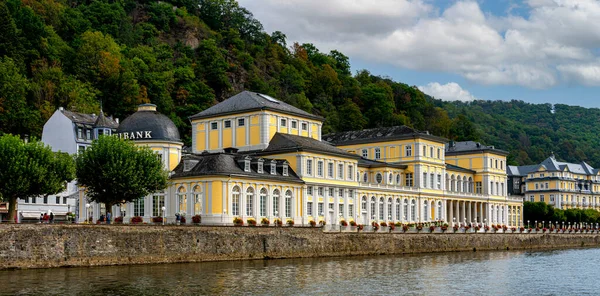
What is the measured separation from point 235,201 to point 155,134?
9.16 metres

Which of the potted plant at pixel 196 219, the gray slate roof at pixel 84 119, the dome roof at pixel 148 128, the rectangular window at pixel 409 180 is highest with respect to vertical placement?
the gray slate roof at pixel 84 119

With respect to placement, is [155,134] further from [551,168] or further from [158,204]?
[551,168]

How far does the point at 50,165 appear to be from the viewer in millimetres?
61188

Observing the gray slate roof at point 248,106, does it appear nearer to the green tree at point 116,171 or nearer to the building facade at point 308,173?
the building facade at point 308,173

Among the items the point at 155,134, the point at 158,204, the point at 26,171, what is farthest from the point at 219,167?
the point at 26,171

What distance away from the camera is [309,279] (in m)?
48.4

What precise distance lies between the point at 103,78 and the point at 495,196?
5761 cm

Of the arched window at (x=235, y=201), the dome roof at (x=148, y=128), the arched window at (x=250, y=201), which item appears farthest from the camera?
the dome roof at (x=148, y=128)

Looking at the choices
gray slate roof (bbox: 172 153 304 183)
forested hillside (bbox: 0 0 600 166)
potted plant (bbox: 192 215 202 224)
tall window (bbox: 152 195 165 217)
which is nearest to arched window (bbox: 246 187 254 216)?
gray slate roof (bbox: 172 153 304 183)

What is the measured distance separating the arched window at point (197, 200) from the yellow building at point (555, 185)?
334 feet

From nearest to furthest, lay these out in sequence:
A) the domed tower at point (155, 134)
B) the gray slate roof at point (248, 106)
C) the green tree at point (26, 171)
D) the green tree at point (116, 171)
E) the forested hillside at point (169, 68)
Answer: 1. the green tree at point (26, 171)
2. the green tree at point (116, 171)
3. the domed tower at point (155, 134)
4. the gray slate roof at point (248, 106)
5. the forested hillside at point (169, 68)

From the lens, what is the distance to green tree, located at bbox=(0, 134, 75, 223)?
190 ft

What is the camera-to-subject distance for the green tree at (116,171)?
201ft

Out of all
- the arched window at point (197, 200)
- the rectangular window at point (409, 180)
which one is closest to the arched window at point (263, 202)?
the arched window at point (197, 200)
